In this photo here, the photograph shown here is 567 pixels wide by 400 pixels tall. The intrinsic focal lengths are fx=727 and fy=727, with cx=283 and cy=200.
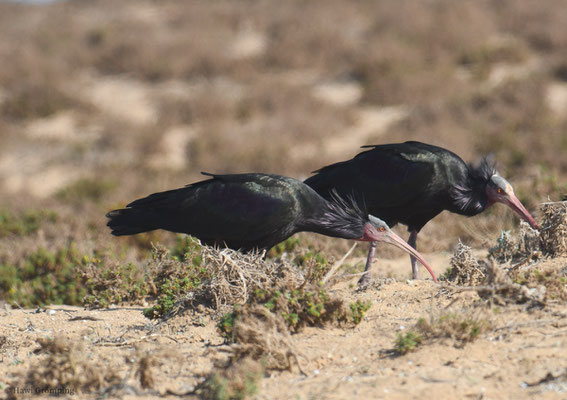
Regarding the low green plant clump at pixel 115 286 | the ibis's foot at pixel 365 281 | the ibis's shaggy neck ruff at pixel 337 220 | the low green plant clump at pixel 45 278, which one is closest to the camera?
the ibis's foot at pixel 365 281

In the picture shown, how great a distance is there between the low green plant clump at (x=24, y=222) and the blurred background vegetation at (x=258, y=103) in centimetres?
4

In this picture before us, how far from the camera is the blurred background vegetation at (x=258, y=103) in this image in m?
10.2

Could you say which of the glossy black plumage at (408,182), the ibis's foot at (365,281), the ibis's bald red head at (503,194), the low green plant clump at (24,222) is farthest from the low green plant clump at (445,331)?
the low green plant clump at (24,222)

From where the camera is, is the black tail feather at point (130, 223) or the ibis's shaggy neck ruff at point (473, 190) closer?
the black tail feather at point (130, 223)

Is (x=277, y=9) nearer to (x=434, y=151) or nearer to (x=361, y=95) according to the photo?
(x=361, y=95)

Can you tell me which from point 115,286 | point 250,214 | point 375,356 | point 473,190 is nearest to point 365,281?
point 250,214

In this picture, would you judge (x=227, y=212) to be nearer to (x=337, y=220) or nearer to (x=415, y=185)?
(x=337, y=220)

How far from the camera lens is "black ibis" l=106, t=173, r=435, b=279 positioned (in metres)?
5.79

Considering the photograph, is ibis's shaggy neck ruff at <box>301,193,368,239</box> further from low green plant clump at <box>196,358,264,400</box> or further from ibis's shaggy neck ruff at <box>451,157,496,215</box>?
low green plant clump at <box>196,358,264,400</box>

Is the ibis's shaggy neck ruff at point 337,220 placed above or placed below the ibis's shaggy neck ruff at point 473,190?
below

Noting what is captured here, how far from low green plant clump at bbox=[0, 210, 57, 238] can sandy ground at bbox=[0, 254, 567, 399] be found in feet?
15.2

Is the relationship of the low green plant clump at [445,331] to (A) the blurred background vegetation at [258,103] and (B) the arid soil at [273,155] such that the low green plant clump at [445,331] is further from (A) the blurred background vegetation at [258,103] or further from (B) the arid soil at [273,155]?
(A) the blurred background vegetation at [258,103]

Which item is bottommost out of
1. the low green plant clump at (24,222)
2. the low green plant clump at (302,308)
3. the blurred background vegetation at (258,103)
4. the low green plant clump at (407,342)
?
the low green plant clump at (407,342)

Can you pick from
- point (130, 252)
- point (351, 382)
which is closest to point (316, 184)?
point (130, 252)
